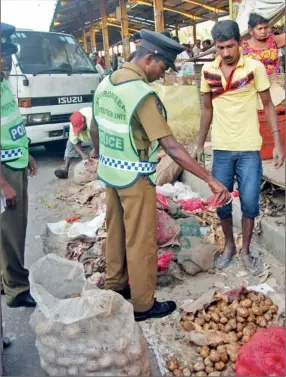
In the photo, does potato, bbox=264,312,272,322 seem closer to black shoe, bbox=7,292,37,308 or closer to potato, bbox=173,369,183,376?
potato, bbox=173,369,183,376

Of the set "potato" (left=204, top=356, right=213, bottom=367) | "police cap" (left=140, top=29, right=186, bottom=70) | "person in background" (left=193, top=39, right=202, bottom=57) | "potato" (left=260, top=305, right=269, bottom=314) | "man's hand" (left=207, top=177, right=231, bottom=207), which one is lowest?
"potato" (left=204, top=356, right=213, bottom=367)

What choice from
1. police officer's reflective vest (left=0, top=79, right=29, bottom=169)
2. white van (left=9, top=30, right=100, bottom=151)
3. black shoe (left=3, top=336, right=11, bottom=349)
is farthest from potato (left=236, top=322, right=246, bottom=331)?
white van (left=9, top=30, right=100, bottom=151)

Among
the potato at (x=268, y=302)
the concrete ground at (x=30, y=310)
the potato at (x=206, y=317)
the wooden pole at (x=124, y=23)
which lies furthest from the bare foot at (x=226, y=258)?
the wooden pole at (x=124, y=23)

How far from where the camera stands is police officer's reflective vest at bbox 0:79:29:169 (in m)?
2.81

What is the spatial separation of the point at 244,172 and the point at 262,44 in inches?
81.5

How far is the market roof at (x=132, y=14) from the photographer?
310 inches

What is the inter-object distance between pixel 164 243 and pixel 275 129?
1346 millimetres

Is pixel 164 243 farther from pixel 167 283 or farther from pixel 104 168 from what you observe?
pixel 104 168

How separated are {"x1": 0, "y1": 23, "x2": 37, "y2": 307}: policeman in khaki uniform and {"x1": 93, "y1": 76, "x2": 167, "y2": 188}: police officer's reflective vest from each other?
57 cm

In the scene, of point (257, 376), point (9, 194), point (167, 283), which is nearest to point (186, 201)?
point (167, 283)

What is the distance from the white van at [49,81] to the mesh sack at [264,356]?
602 cm

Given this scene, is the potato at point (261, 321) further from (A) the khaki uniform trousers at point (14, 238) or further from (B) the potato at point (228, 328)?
(A) the khaki uniform trousers at point (14, 238)

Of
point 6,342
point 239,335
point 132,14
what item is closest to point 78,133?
point 6,342

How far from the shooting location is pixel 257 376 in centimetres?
209
